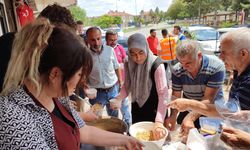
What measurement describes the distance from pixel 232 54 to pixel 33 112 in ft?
4.23

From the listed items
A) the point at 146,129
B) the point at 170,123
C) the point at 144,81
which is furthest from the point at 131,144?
the point at 144,81

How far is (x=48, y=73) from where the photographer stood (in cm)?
85

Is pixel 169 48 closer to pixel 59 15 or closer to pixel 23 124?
pixel 59 15

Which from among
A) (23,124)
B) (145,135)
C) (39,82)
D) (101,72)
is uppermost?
(39,82)

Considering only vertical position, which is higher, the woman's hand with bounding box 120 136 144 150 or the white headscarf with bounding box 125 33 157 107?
the white headscarf with bounding box 125 33 157 107

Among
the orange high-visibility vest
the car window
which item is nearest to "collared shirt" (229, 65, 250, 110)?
the orange high-visibility vest

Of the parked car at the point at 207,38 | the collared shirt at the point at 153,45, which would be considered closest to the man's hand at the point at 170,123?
the collared shirt at the point at 153,45

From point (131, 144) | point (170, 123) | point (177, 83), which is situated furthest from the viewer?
point (177, 83)

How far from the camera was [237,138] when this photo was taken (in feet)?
3.51

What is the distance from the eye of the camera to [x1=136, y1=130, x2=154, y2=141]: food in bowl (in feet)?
4.86

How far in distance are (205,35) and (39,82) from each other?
32.2 feet

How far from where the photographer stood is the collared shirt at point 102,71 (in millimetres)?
3188

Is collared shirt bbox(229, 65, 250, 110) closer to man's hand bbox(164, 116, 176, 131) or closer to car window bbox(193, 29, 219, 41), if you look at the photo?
man's hand bbox(164, 116, 176, 131)

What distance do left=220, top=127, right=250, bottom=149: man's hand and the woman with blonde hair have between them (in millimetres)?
734
